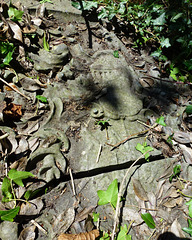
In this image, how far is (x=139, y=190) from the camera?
70.4 inches

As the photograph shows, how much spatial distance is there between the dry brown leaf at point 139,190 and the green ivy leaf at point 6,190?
107 cm

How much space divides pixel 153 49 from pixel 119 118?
1627 millimetres

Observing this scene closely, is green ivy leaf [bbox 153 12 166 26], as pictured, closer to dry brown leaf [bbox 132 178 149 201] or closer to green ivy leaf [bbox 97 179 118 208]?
dry brown leaf [bbox 132 178 149 201]

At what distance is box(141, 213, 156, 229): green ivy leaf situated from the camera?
1578 mm

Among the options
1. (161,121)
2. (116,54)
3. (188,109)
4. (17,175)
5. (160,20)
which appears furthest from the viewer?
(160,20)

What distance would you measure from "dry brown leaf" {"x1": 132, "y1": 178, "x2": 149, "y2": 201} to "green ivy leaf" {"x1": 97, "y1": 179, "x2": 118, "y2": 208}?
0.27 metres

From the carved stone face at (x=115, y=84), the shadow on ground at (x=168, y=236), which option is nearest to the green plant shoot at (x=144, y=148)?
the carved stone face at (x=115, y=84)

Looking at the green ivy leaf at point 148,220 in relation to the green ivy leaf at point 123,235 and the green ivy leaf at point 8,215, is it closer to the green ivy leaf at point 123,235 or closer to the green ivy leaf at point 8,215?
the green ivy leaf at point 123,235

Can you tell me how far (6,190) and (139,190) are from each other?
1146 mm

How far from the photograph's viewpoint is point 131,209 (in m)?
1.69

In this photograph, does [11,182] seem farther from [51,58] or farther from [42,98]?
[51,58]

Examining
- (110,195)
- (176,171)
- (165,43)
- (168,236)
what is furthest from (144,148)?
(165,43)

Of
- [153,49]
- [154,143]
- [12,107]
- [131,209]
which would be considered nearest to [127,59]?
[153,49]

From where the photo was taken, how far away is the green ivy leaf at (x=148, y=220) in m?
1.58
